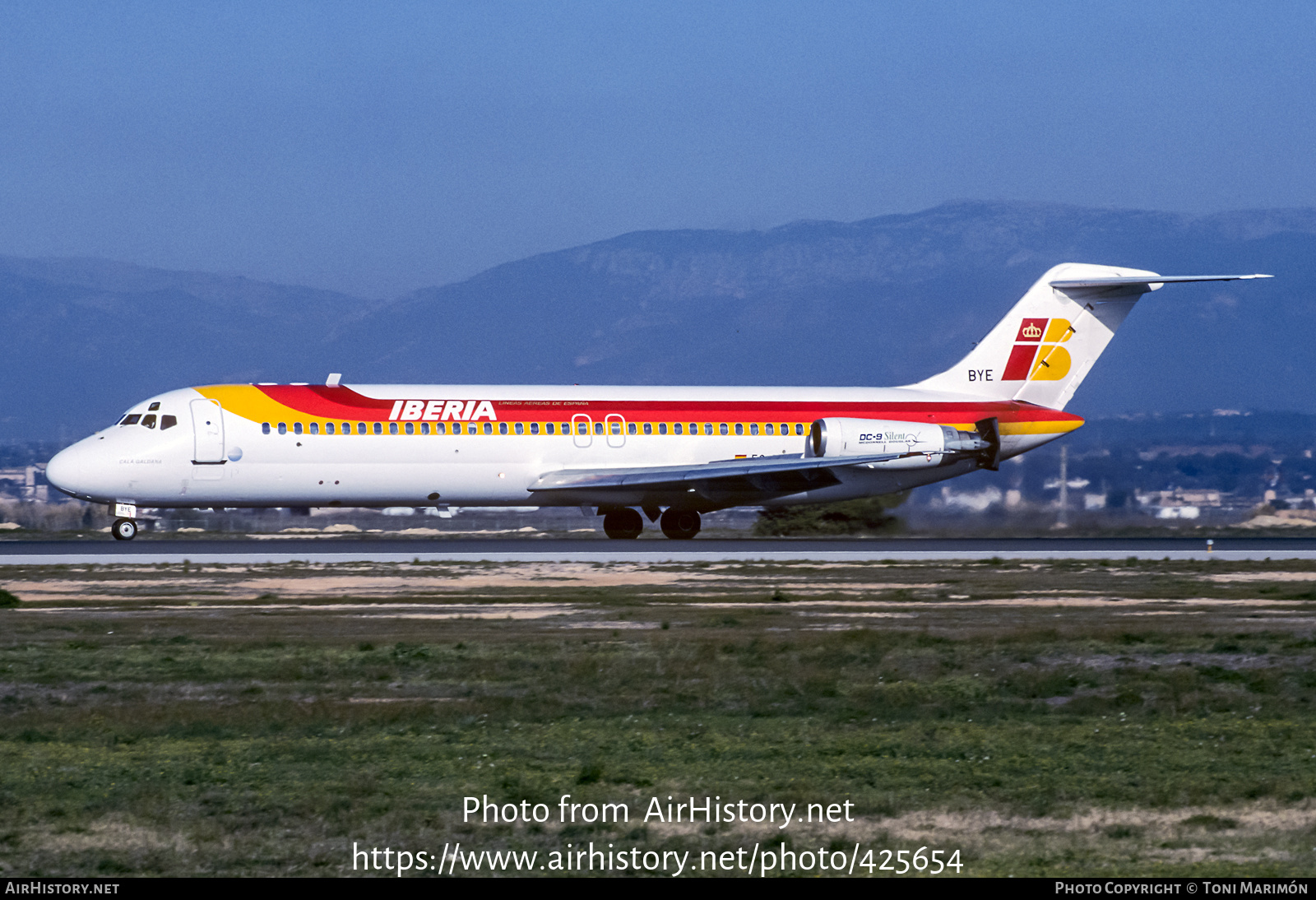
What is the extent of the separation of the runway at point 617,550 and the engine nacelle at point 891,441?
2398 millimetres

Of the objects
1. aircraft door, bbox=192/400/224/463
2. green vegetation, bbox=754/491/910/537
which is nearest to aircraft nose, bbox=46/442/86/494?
aircraft door, bbox=192/400/224/463

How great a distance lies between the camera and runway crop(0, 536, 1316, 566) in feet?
117

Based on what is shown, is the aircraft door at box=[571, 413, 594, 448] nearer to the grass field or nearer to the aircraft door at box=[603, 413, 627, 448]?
the aircraft door at box=[603, 413, 627, 448]

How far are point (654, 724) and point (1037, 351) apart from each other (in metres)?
34.4

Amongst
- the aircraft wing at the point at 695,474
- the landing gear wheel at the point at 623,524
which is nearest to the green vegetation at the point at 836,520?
the landing gear wheel at the point at 623,524

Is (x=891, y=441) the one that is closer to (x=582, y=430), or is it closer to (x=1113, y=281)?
(x=582, y=430)

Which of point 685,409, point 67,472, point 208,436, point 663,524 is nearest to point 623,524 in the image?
point 663,524

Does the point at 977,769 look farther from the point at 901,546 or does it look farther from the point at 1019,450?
the point at 1019,450

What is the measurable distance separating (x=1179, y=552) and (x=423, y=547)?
62.3 ft

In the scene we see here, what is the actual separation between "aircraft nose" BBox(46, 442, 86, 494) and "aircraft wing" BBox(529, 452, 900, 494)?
37.1 feet

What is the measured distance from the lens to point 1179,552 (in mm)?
38656

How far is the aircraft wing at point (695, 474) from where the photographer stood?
4084 cm

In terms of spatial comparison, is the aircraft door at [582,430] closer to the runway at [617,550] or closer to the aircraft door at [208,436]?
the runway at [617,550]
